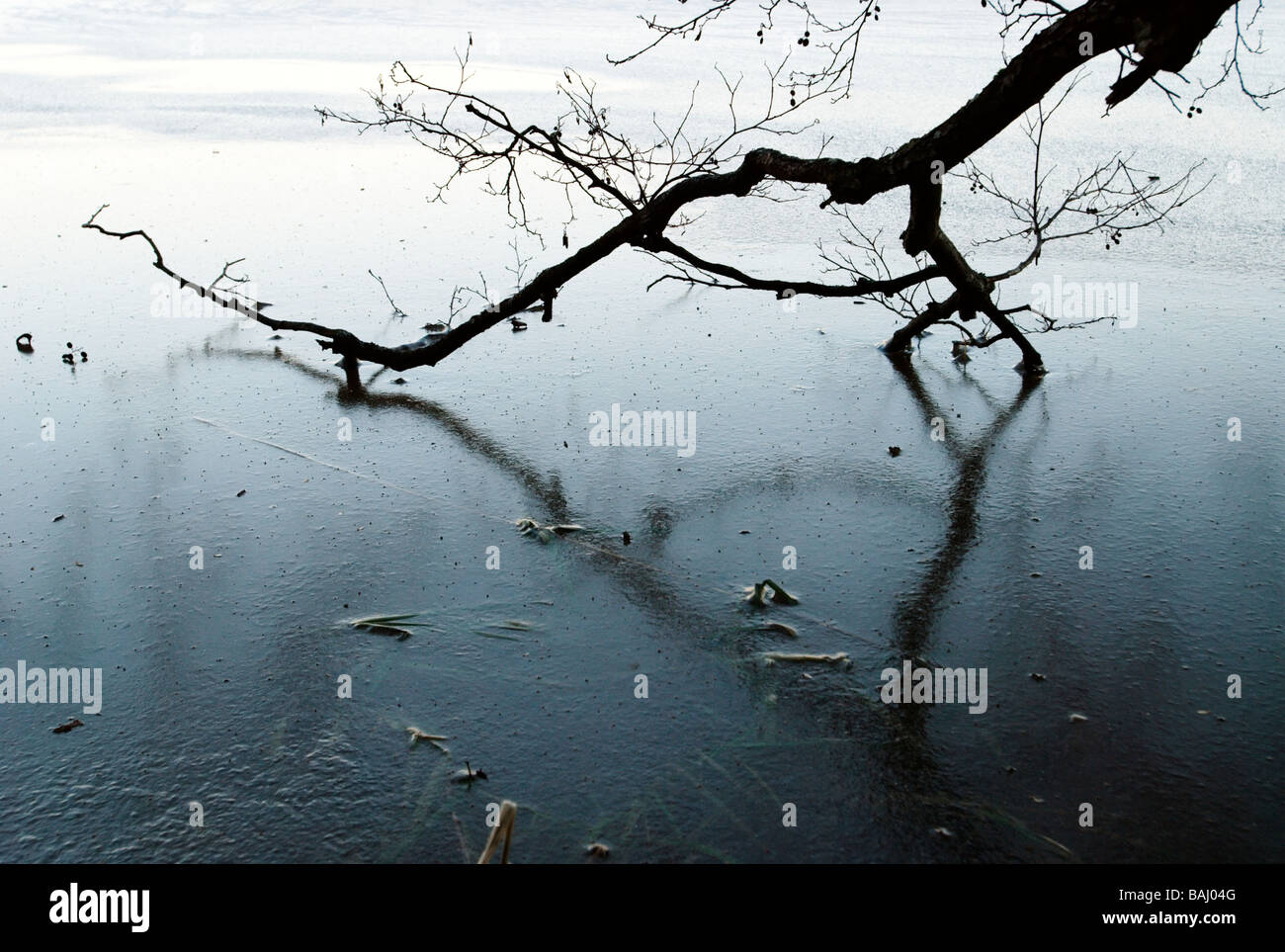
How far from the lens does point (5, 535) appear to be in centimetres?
466

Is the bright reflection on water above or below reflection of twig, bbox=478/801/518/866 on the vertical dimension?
above
